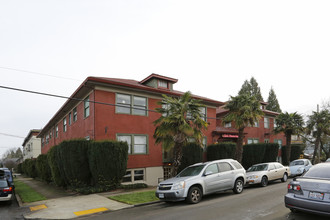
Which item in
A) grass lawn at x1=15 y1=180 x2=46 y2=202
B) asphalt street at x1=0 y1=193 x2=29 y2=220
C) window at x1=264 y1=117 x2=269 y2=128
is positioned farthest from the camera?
window at x1=264 y1=117 x2=269 y2=128

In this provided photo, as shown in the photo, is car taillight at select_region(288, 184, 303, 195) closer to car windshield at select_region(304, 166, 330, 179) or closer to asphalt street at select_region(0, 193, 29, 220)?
car windshield at select_region(304, 166, 330, 179)

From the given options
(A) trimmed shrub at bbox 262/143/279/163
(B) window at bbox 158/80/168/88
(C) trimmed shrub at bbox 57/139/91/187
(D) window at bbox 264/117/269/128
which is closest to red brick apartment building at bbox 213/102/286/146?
(D) window at bbox 264/117/269/128

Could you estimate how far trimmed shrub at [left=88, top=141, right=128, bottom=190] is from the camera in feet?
47.3

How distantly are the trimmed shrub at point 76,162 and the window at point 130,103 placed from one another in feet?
12.0

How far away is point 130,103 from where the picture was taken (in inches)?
712

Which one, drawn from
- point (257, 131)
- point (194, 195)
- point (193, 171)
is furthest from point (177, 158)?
point (257, 131)

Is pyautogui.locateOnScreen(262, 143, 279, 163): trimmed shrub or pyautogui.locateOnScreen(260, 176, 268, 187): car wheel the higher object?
pyautogui.locateOnScreen(262, 143, 279, 163): trimmed shrub

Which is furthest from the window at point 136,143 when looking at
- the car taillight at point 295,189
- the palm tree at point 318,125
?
the palm tree at point 318,125

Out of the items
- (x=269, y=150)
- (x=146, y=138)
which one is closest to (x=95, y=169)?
(x=146, y=138)

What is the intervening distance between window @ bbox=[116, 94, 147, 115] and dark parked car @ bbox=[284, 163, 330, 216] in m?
12.0

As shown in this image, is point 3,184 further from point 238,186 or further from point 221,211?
point 238,186

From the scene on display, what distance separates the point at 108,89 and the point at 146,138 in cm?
457

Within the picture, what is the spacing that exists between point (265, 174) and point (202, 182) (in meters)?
6.09

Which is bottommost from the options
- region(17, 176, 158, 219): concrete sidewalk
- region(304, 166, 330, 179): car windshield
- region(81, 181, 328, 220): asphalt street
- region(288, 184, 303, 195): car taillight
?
region(17, 176, 158, 219): concrete sidewalk
